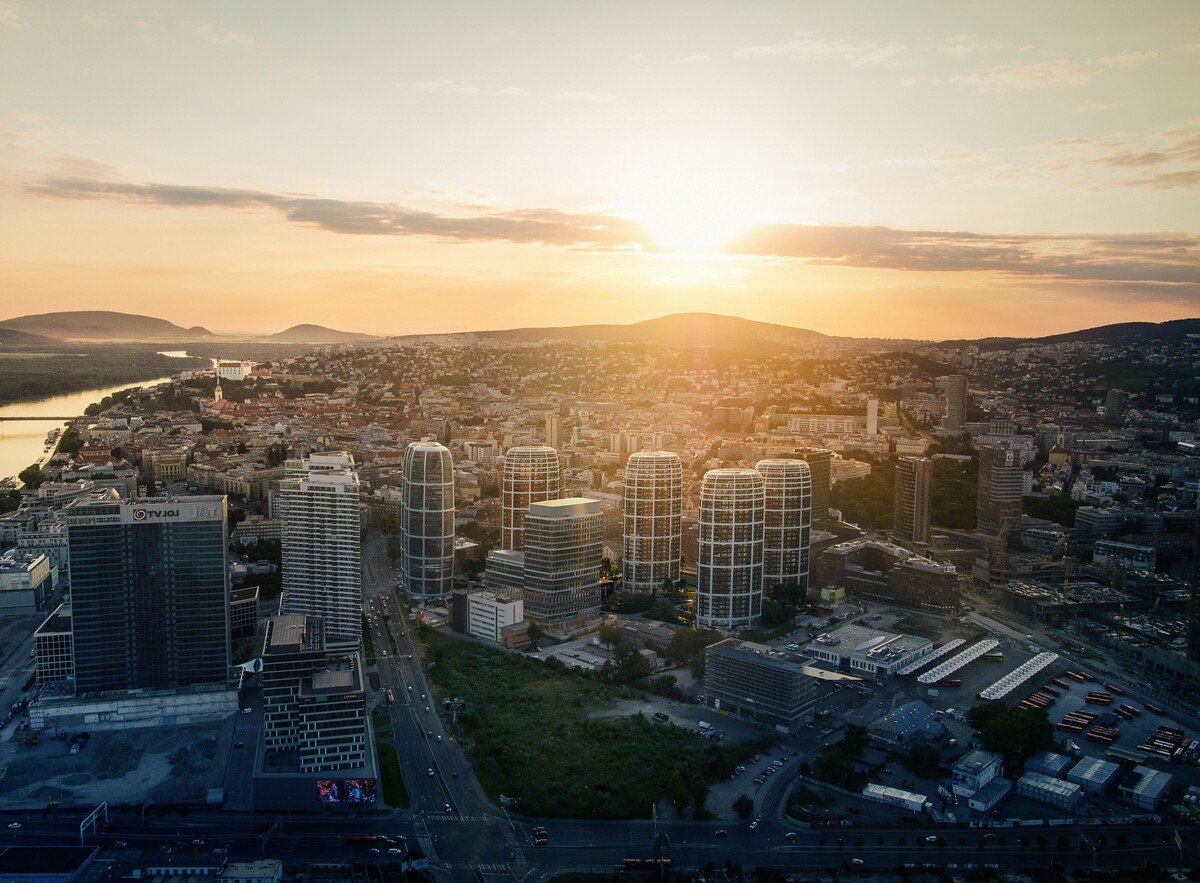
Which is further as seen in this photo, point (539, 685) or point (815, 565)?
point (815, 565)

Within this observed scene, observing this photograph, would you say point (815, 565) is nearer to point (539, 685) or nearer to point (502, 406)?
point (539, 685)

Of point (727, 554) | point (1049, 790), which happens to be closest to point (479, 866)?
point (1049, 790)

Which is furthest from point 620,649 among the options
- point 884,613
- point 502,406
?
point 502,406

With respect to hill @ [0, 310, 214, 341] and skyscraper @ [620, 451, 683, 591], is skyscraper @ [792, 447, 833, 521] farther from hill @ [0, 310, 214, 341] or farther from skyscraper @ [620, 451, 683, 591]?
hill @ [0, 310, 214, 341]

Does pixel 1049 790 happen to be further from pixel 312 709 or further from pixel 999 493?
pixel 999 493

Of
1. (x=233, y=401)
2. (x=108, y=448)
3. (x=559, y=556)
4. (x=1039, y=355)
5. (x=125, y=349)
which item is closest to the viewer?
(x=559, y=556)
